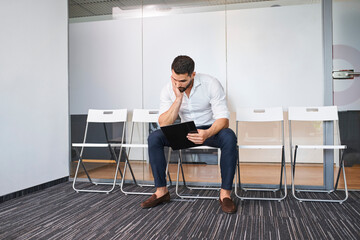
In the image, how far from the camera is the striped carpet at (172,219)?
1.88 meters

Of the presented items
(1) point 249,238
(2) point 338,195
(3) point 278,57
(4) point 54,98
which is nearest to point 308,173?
(2) point 338,195

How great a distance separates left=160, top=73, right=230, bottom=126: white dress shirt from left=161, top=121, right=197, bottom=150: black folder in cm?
31

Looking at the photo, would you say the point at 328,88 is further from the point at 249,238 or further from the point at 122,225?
the point at 122,225

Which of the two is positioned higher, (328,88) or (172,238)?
(328,88)

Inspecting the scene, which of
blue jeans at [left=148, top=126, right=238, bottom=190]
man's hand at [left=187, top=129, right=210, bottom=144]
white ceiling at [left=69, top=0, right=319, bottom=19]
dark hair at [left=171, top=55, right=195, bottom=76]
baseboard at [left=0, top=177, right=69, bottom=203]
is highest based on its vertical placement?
white ceiling at [left=69, top=0, right=319, bottom=19]

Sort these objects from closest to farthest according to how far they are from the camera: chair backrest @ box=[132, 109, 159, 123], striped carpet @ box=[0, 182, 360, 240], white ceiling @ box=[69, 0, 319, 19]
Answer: striped carpet @ box=[0, 182, 360, 240] → white ceiling @ box=[69, 0, 319, 19] → chair backrest @ box=[132, 109, 159, 123]

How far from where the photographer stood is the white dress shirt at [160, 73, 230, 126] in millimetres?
2621

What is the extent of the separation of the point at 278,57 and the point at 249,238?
2.02 meters

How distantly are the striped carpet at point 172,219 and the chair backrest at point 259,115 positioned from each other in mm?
777

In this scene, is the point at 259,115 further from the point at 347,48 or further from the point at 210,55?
the point at 347,48

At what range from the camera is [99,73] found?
3.61 m

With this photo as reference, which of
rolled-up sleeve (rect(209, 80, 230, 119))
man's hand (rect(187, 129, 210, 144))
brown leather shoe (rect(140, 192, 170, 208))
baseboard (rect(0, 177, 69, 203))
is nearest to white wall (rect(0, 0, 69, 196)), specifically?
baseboard (rect(0, 177, 69, 203))

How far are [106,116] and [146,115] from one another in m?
0.48

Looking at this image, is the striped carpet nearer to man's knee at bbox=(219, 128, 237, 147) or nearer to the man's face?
man's knee at bbox=(219, 128, 237, 147)
